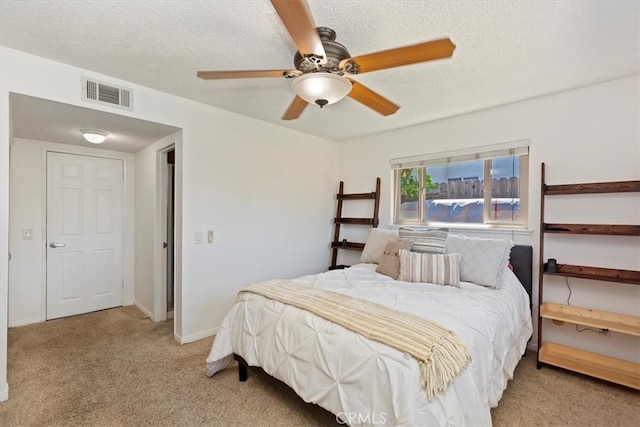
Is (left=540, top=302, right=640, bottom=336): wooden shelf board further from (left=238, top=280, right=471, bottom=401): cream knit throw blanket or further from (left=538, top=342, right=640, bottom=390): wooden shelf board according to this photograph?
(left=238, top=280, right=471, bottom=401): cream knit throw blanket

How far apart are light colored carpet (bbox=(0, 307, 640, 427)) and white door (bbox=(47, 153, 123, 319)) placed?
36.0 inches

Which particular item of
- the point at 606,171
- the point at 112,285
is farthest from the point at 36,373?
the point at 606,171

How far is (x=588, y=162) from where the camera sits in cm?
256

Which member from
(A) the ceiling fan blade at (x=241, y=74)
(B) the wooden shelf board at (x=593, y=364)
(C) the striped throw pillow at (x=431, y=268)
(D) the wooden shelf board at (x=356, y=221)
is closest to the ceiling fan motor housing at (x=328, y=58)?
(A) the ceiling fan blade at (x=241, y=74)

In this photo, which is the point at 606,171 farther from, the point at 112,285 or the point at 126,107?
the point at 112,285

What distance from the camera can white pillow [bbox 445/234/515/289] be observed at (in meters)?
2.46

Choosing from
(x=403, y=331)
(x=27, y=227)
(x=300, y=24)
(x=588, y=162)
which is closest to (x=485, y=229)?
(x=588, y=162)

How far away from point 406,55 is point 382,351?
147 centimetres

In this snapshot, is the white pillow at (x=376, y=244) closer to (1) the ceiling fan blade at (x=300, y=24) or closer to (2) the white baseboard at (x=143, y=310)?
(1) the ceiling fan blade at (x=300, y=24)

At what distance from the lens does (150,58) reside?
7.14 feet

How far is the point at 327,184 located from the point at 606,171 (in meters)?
2.98

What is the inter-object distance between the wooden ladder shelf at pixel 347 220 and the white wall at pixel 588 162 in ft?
4.61

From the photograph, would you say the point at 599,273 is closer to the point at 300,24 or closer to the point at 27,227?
the point at 300,24

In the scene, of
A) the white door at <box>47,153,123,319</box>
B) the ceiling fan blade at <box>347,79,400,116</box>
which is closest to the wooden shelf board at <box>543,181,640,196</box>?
the ceiling fan blade at <box>347,79,400,116</box>
